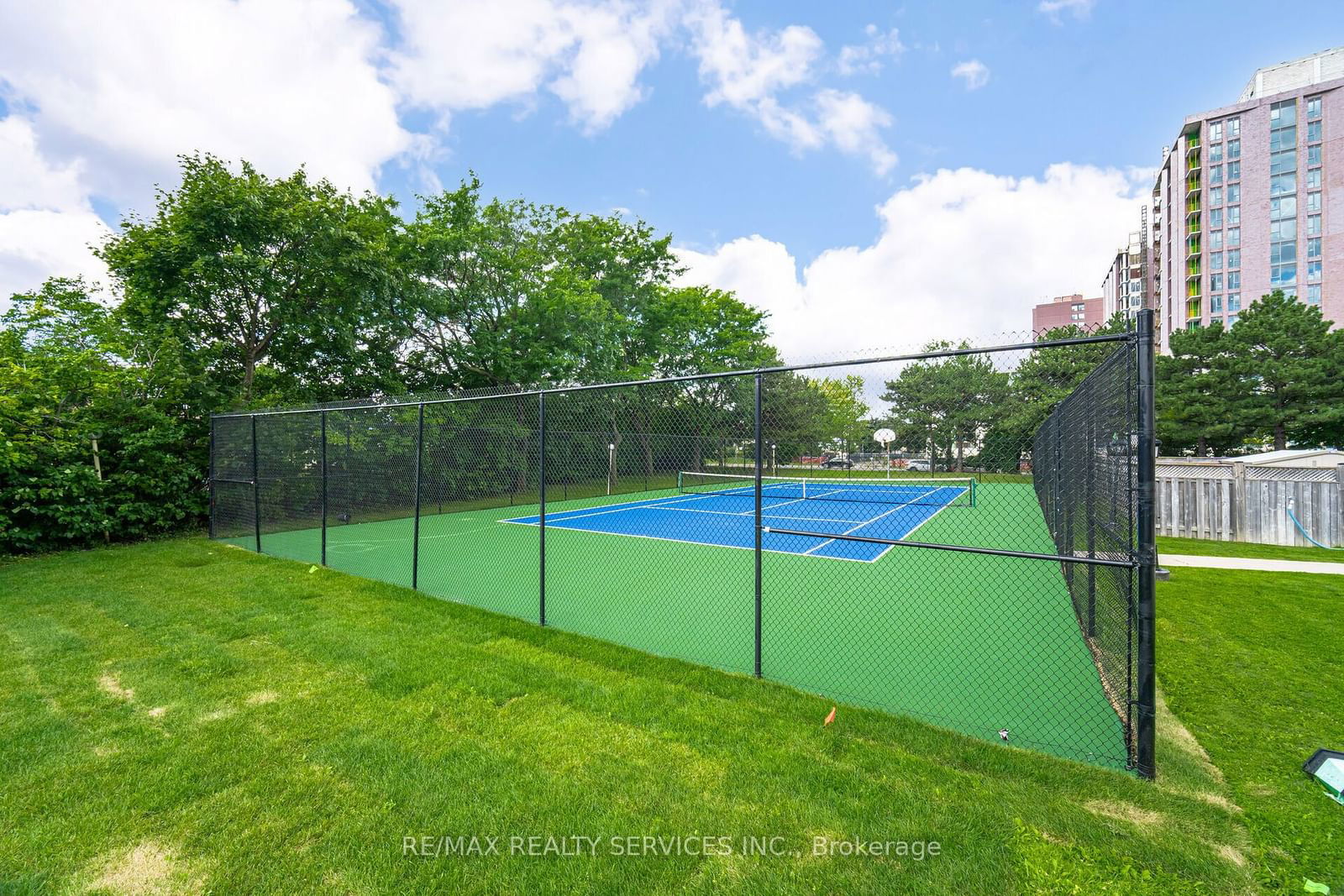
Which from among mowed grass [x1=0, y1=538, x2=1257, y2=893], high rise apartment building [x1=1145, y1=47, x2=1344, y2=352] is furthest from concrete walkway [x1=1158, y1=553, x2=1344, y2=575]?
high rise apartment building [x1=1145, y1=47, x2=1344, y2=352]

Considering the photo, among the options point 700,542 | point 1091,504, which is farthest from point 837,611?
point 700,542

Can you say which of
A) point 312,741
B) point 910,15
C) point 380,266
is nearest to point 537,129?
point 380,266

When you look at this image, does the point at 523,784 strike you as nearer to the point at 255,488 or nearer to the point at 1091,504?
the point at 1091,504

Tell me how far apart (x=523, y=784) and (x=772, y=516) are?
11.2 m

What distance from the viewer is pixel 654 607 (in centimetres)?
565

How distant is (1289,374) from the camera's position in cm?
2192

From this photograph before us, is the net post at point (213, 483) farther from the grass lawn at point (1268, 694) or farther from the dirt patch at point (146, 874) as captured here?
the grass lawn at point (1268, 694)

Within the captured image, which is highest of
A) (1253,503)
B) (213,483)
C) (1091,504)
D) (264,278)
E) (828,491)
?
(264,278)

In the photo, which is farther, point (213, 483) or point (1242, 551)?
point (213, 483)

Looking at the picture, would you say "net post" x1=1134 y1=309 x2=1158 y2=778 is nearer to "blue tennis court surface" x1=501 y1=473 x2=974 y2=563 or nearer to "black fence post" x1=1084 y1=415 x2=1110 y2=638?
"black fence post" x1=1084 y1=415 x2=1110 y2=638

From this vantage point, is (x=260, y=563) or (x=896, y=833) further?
(x=260, y=563)

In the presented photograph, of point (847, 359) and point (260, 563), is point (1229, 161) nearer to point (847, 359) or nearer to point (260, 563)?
point (847, 359)

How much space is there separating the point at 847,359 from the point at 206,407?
13.5 metres

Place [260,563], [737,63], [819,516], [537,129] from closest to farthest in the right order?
1. [260,563]
2. [737,63]
3. [819,516]
4. [537,129]
